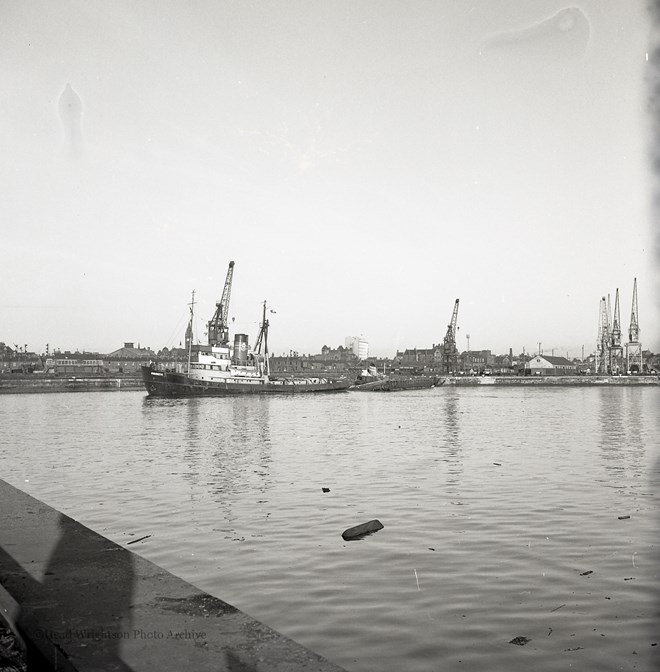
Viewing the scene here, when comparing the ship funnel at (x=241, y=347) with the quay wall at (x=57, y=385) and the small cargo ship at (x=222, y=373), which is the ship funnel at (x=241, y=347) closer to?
the small cargo ship at (x=222, y=373)

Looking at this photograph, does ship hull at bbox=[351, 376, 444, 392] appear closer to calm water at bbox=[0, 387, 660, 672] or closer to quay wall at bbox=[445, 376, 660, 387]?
quay wall at bbox=[445, 376, 660, 387]

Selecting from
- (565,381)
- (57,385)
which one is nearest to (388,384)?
(565,381)

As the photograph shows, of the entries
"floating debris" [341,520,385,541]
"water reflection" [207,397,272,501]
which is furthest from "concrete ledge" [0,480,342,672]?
"water reflection" [207,397,272,501]

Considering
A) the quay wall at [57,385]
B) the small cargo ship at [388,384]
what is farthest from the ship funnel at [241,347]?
the small cargo ship at [388,384]

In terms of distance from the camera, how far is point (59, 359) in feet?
634

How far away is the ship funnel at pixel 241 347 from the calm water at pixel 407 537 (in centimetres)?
7610

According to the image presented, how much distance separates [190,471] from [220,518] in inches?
291

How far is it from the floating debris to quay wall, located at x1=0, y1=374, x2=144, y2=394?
91946 mm

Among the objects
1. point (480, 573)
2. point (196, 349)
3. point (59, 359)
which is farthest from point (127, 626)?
point (59, 359)

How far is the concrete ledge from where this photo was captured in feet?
14.1

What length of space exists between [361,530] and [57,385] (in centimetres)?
10326

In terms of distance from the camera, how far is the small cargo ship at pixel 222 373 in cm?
8125

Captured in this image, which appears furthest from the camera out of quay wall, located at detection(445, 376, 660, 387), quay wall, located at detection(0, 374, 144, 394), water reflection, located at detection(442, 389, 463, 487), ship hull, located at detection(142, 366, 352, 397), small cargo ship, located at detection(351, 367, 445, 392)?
quay wall, located at detection(445, 376, 660, 387)

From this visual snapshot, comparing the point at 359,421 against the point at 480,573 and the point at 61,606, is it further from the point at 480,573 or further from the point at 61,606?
the point at 61,606
